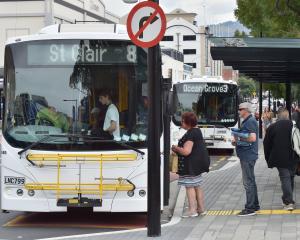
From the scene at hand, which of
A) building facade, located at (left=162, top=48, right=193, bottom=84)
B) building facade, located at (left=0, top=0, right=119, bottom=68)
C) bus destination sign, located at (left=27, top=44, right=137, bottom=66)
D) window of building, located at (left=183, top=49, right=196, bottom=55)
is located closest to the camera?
bus destination sign, located at (left=27, top=44, right=137, bottom=66)

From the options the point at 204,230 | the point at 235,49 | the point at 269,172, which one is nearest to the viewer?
the point at 204,230

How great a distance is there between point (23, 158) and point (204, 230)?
2.96 m

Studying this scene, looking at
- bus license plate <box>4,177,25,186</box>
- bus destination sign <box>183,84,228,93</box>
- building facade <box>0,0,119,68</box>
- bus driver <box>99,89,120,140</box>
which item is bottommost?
bus license plate <box>4,177,25,186</box>

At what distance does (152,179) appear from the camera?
29.1 feet

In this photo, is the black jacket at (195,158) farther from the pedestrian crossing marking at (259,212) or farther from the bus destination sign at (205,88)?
the bus destination sign at (205,88)

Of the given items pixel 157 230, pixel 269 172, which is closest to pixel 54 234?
pixel 157 230

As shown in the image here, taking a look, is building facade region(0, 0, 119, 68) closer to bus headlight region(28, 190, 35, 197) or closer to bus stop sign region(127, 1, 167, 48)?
bus headlight region(28, 190, 35, 197)

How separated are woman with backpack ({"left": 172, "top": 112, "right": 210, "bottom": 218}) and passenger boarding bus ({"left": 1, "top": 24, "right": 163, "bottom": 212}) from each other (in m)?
0.79

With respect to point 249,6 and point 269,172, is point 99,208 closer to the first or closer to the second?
point 269,172

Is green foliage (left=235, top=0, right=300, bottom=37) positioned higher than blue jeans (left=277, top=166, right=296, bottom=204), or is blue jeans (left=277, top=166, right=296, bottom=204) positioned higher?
green foliage (left=235, top=0, right=300, bottom=37)

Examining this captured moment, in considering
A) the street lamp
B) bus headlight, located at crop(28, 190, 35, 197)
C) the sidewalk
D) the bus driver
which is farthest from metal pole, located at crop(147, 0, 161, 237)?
bus headlight, located at crop(28, 190, 35, 197)

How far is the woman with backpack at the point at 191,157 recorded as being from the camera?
10.7 m

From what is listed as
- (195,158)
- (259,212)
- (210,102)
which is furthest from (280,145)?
(210,102)

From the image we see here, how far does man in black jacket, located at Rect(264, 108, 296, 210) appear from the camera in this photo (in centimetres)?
1082
